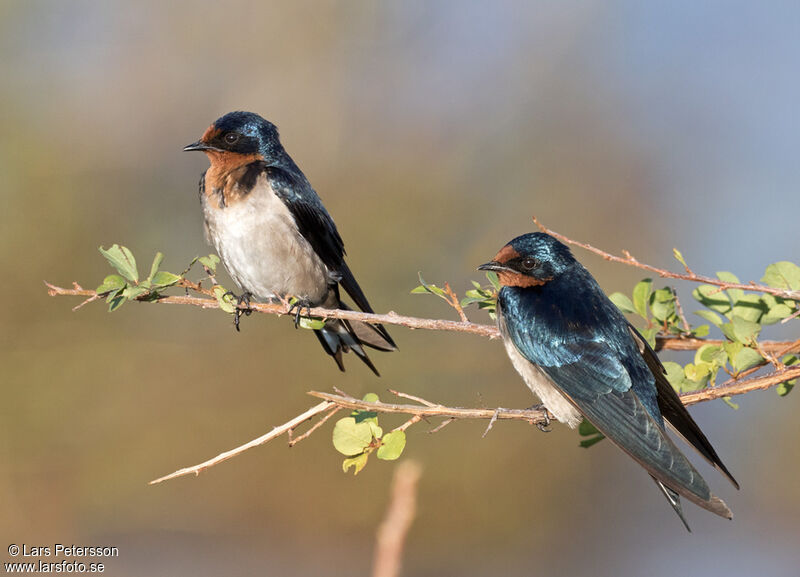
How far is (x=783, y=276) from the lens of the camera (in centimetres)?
219

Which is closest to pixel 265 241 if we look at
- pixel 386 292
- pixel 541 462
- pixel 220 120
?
pixel 220 120

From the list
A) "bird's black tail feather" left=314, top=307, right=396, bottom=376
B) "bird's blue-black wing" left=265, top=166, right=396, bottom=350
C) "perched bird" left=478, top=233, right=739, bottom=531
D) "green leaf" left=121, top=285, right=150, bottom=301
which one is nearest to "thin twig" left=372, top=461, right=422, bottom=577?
"green leaf" left=121, top=285, right=150, bottom=301

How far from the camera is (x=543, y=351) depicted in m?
2.43

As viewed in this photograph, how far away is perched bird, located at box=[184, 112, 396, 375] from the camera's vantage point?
3.14 metres

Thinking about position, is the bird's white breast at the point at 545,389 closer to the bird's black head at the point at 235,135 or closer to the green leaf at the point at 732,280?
the green leaf at the point at 732,280

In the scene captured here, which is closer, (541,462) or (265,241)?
(265,241)

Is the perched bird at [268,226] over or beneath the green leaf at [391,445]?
beneath

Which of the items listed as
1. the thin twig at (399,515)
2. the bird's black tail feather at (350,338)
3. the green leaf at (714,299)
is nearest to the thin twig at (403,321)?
the green leaf at (714,299)

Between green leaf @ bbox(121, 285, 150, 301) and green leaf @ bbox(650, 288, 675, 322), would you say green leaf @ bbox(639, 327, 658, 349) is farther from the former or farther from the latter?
green leaf @ bbox(121, 285, 150, 301)

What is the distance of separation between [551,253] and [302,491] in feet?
11.6

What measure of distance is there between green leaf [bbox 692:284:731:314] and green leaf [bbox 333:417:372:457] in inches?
37.6

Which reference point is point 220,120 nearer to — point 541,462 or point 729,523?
point 541,462

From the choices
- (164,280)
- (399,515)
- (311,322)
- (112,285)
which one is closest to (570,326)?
(311,322)

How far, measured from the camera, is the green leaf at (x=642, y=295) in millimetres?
2367
